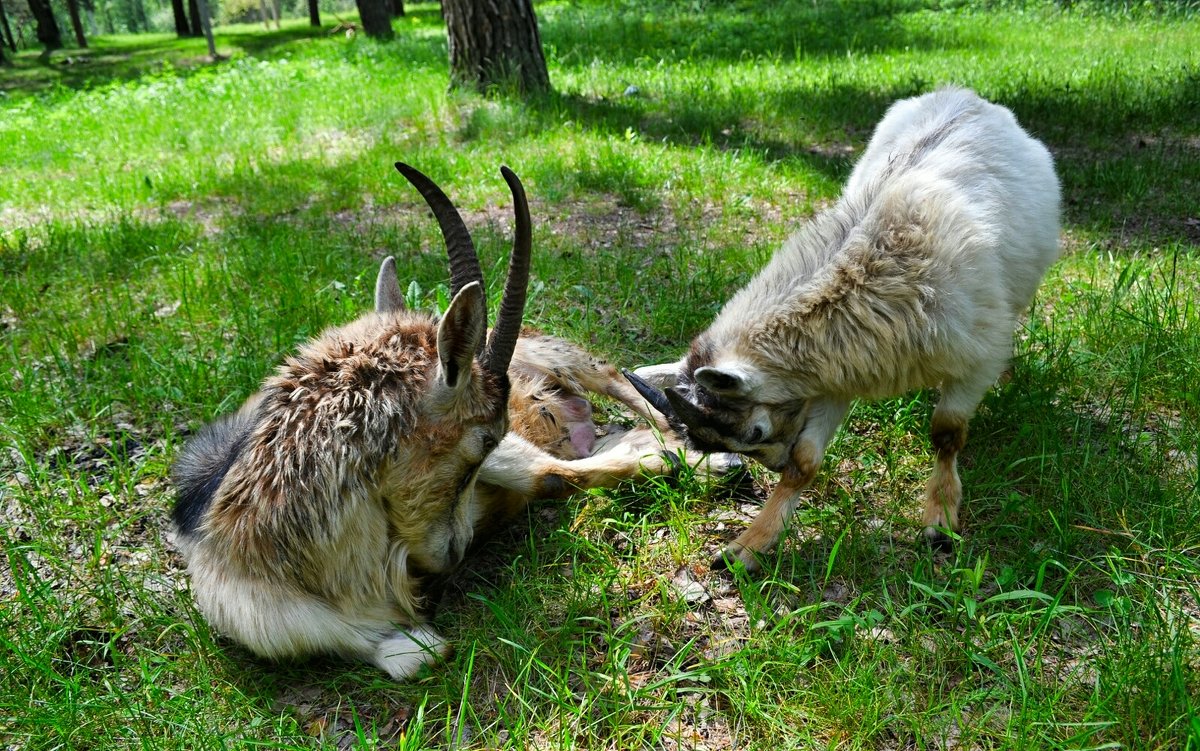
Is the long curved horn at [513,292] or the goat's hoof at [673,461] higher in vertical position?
the long curved horn at [513,292]

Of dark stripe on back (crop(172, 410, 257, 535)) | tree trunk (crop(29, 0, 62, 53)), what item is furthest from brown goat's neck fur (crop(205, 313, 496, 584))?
tree trunk (crop(29, 0, 62, 53))

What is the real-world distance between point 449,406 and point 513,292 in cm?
51

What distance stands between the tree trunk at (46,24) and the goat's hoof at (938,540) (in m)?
36.3

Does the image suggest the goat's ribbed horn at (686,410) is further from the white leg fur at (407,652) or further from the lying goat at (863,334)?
the white leg fur at (407,652)

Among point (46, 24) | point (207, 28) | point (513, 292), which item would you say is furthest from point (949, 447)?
point (46, 24)

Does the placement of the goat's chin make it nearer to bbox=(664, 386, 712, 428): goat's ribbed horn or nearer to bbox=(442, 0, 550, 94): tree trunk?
bbox=(664, 386, 712, 428): goat's ribbed horn

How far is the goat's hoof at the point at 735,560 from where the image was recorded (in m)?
3.12

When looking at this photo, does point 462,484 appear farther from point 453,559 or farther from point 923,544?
point 923,544

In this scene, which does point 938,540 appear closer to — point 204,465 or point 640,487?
point 640,487

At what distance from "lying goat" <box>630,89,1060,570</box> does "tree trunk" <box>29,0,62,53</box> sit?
35531mm

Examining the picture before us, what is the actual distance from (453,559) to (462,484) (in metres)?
0.32

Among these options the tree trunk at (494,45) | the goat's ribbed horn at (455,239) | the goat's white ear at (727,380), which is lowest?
the goat's white ear at (727,380)

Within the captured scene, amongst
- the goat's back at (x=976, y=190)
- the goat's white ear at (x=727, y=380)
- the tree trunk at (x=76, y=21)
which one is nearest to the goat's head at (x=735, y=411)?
the goat's white ear at (x=727, y=380)

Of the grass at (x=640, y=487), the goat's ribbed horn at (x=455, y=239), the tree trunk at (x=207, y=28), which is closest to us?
the grass at (x=640, y=487)
